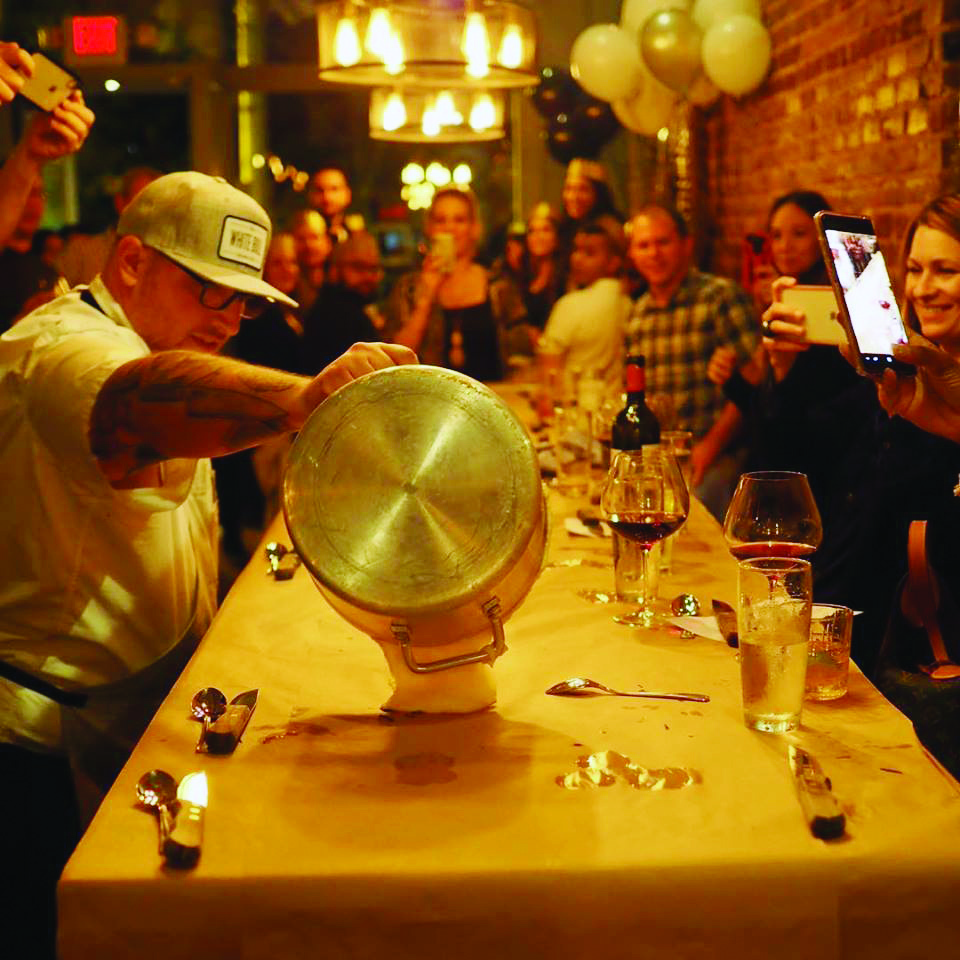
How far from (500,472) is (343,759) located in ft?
1.16

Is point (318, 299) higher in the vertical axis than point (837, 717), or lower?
higher

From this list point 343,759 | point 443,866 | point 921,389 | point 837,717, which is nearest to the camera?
point 443,866

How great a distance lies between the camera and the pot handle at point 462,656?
1420mm

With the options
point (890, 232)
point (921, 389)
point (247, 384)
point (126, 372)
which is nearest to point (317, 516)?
point (247, 384)

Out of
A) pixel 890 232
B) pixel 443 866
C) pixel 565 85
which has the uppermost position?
pixel 565 85

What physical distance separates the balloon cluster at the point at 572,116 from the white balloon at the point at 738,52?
8.11 feet

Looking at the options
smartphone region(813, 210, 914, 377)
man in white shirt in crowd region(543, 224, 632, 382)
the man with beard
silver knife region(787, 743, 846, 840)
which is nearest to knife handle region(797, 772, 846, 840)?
silver knife region(787, 743, 846, 840)

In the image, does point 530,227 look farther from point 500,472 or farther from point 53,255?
point 500,472

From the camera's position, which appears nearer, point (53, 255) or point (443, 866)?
point (443, 866)

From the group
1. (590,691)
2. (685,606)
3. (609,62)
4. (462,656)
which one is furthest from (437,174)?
(462,656)

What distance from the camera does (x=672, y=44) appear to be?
5.77 metres

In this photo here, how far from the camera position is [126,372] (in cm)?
184

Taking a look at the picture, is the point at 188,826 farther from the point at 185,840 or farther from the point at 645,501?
the point at 645,501

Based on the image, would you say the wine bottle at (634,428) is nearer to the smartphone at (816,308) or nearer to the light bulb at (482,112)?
the smartphone at (816,308)
